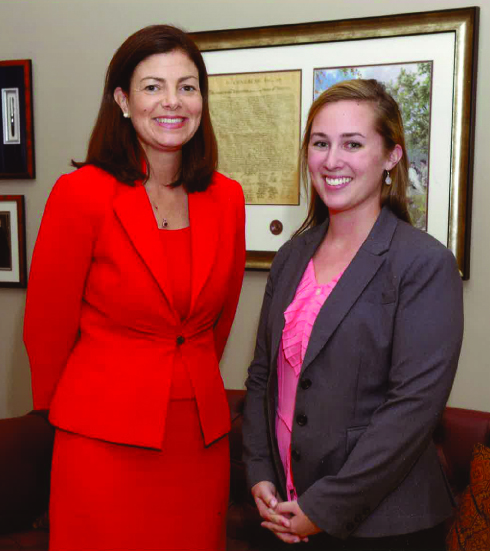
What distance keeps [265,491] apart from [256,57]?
67.2 inches

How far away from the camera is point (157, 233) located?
1.60 meters

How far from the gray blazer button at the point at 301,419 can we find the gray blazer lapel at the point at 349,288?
11cm

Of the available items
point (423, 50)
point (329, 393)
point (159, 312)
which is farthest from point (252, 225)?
point (329, 393)

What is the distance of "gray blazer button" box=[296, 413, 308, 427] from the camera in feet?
4.76

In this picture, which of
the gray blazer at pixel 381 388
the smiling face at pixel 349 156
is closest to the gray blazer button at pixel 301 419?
the gray blazer at pixel 381 388

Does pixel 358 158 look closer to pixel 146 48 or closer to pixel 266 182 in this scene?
pixel 146 48

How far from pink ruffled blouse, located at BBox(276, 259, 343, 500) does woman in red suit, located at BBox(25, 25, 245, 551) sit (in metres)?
0.22

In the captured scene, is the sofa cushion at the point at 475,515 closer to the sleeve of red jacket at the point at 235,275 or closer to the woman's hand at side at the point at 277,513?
the woman's hand at side at the point at 277,513

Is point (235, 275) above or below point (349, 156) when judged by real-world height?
below

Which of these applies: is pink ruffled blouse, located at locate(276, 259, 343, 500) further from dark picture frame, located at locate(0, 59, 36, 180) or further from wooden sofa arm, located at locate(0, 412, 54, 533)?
dark picture frame, located at locate(0, 59, 36, 180)

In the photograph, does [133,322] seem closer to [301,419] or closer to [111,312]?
[111,312]

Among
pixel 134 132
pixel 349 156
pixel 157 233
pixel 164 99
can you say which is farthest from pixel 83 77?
pixel 349 156

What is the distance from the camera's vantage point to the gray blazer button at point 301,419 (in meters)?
1.45

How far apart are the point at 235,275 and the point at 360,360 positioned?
66 centimetres
